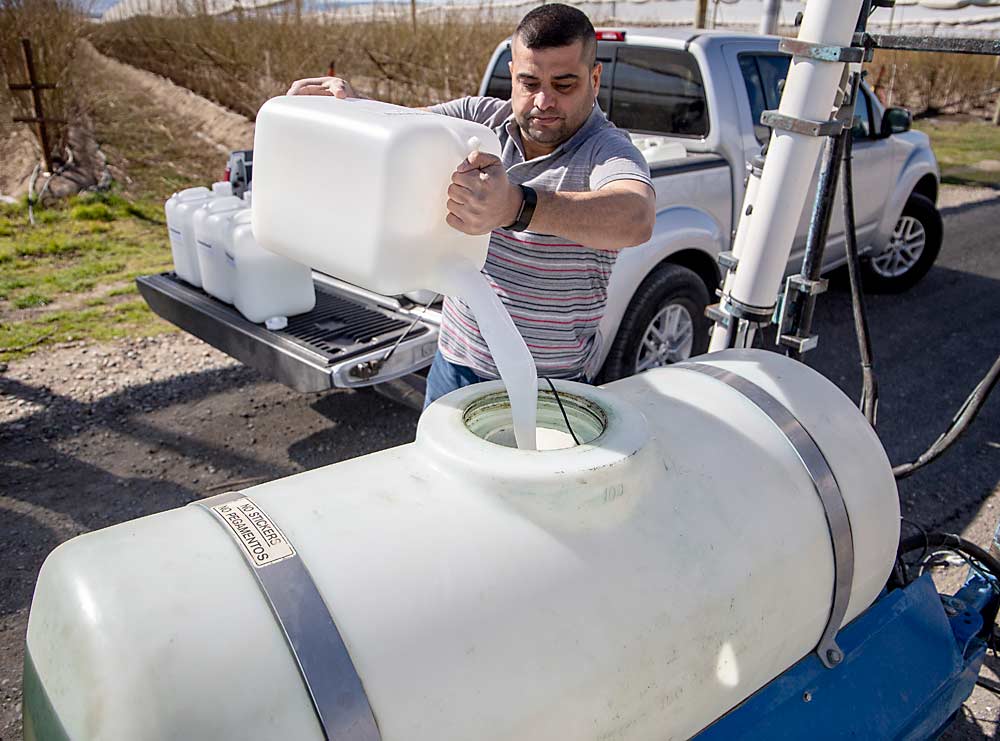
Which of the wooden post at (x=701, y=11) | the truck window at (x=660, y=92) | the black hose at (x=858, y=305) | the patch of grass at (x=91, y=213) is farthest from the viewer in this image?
the wooden post at (x=701, y=11)

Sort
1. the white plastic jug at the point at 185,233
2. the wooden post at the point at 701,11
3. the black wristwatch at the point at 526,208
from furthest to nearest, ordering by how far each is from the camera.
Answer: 1. the wooden post at the point at 701,11
2. the white plastic jug at the point at 185,233
3. the black wristwatch at the point at 526,208

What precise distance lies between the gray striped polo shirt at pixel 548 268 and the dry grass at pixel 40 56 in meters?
9.49

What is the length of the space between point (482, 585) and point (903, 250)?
7028 mm

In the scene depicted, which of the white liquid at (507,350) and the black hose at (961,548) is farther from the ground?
the white liquid at (507,350)

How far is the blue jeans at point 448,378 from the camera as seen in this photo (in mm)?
2586

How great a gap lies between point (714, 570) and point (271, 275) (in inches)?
122

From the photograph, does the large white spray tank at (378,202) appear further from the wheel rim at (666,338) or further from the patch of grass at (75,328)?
the patch of grass at (75,328)

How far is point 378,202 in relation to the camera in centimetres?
152

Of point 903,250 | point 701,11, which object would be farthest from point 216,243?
point 701,11

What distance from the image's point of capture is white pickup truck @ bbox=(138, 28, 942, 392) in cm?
385

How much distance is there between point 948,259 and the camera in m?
8.45

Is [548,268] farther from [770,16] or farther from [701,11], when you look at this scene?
[701,11]

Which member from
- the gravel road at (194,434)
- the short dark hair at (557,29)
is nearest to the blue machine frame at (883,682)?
the gravel road at (194,434)

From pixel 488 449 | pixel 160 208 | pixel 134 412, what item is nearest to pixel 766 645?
pixel 488 449
